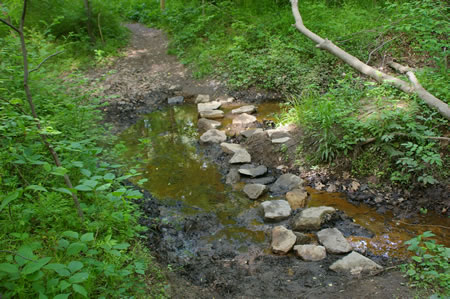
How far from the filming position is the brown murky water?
14.3ft

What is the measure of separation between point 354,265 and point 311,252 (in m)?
0.53

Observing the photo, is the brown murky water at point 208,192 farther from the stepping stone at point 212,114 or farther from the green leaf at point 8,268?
the green leaf at point 8,268

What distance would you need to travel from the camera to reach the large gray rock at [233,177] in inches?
237

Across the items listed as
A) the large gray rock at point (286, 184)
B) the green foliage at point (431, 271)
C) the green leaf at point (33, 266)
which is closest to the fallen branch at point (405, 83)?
the large gray rock at point (286, 184)

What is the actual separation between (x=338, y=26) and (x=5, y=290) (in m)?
10.1

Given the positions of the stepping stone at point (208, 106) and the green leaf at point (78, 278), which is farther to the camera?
the stepping stone at point (208, 106)

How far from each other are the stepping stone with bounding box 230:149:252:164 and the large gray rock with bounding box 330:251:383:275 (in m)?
3.09

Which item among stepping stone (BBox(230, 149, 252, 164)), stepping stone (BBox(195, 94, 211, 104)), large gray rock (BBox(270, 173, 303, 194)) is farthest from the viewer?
stepping stone (BBox(195, 94, 211, 104))

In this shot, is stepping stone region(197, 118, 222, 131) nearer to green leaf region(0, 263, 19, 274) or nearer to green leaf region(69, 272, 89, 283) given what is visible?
green leaf region(69, 272, 89, 283)

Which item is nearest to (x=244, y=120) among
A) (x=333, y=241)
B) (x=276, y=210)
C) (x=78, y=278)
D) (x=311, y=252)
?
(x=276, y=210)

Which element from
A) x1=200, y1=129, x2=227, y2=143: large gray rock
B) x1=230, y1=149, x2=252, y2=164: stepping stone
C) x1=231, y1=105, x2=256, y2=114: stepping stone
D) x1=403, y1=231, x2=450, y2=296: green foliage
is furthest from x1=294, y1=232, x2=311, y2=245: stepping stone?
x1=231, y1=105, x2=256, y2=114: stepping stone

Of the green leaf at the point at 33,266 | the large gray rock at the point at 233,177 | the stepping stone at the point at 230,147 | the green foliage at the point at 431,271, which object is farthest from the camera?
the stepping stone at the point at 230,147

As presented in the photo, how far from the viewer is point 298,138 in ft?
21.2

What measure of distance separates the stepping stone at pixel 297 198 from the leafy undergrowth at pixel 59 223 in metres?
2.65
